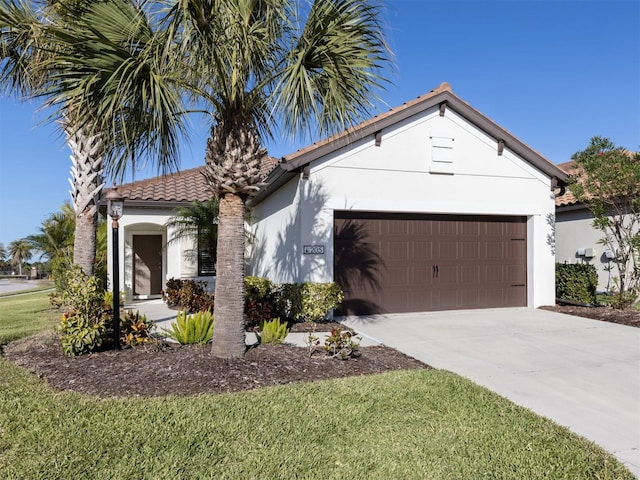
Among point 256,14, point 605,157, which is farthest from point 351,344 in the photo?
point 605,157

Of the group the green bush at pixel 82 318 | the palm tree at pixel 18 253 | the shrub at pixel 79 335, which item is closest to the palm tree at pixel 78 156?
the green bush at pixel 82 318

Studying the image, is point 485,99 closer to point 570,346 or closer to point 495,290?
point 495,290

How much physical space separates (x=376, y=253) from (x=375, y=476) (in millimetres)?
7565

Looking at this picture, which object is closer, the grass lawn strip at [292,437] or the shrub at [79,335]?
the grass lawn strip at [292,437]

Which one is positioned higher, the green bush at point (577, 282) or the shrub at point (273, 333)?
the green bush at point (577, 282)

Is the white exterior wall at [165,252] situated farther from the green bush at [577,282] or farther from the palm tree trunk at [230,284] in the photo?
the green bush at [577,282]

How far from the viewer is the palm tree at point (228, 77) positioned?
5.15 meters

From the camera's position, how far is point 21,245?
62.6 metres

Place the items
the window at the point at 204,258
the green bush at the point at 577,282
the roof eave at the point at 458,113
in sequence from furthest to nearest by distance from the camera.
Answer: the window at the point at 204,258, the green bush at the point at 577,282, the roof eave at the point at 458,113

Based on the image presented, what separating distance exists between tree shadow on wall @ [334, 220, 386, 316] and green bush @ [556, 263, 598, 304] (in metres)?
5.97

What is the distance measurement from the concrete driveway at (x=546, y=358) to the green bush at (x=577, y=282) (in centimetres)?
226

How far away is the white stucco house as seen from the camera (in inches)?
395

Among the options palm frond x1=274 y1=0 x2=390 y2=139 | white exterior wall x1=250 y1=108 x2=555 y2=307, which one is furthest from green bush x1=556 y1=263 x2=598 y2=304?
palm frond x1=274 y1=0 x2=390 y2=139

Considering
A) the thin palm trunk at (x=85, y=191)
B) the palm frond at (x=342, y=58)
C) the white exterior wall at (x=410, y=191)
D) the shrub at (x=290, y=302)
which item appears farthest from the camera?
the white exterior wall at (x=410, y=191)
